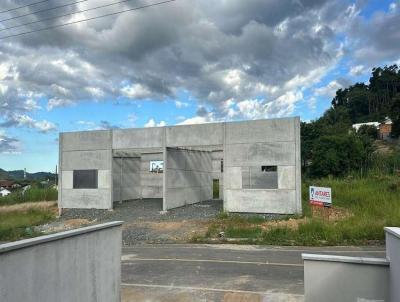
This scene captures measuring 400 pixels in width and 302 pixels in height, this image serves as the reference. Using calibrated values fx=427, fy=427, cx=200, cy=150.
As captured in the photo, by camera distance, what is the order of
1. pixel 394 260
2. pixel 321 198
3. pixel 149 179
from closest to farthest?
pixel 394 260 < pixel 321 198 < pixel 149 179

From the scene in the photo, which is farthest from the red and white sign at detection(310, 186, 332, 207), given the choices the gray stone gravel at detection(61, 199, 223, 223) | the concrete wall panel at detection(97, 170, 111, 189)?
the concrete wall panel at detection(97, 170, 111, 189)

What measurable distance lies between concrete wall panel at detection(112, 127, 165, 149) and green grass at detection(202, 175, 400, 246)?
6.63 m

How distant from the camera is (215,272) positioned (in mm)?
12398

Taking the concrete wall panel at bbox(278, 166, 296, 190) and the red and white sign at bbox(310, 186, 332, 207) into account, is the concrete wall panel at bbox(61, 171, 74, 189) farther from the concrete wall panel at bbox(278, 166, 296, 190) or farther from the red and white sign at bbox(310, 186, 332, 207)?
the red and white sign at bbox(310, 186, 332, 207)

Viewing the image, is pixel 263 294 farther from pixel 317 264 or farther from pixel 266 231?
pixel 266 231

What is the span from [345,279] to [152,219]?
19385 millimetres

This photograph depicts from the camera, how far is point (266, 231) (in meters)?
19.5

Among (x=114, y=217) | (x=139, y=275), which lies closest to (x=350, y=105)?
(x=114, y=217)

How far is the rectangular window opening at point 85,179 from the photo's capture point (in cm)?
2917

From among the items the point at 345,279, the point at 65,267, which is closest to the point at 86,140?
the point at 65,267

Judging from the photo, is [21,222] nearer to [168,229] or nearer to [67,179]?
Answer: [67,179]

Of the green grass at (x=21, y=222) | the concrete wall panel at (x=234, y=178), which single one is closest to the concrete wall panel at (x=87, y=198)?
the green grass at (x=21, y=222)

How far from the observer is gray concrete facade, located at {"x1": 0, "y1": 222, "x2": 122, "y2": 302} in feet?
15.4

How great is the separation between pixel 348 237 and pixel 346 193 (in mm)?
11496
